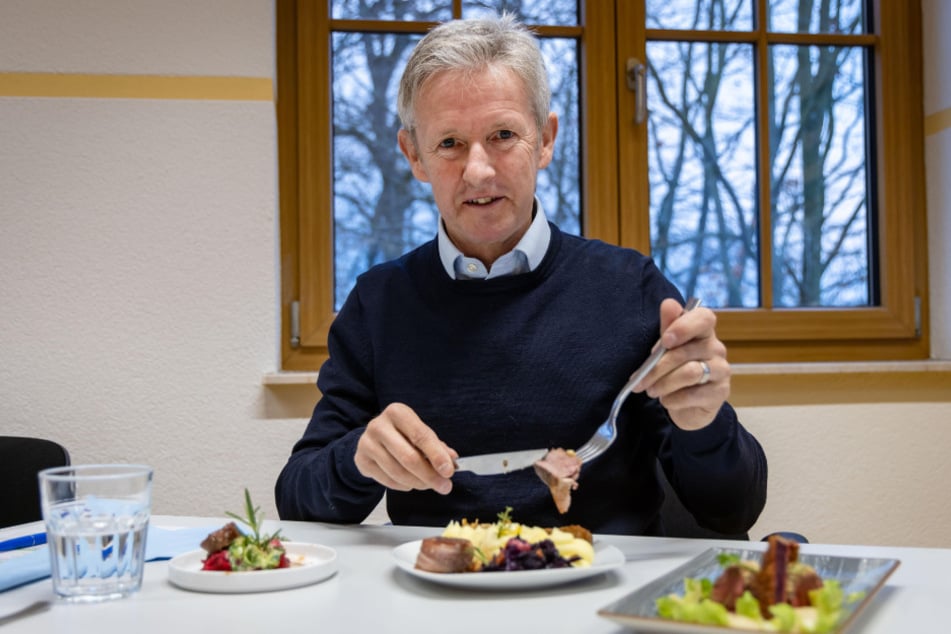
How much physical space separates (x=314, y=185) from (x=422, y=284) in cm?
105

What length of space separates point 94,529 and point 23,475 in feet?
3.61

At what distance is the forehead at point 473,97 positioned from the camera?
5.08 feet

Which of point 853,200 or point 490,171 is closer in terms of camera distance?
point 490,171

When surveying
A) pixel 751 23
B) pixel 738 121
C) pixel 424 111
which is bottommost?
pixel 424 111

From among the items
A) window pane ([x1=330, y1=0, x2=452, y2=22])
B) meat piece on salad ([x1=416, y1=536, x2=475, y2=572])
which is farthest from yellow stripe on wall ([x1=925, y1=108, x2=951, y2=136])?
meat piece on salad ([x1=416, y1=536, x2=475, y2=572])

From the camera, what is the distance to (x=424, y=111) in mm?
1599

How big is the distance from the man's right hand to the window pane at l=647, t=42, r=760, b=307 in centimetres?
178

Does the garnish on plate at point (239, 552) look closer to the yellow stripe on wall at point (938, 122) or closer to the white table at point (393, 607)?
the white table at point (393, 607)

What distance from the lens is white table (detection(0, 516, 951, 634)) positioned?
0.85m

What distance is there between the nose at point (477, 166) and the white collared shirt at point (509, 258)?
158mm

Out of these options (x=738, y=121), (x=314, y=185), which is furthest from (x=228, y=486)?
(x=738, y=121)

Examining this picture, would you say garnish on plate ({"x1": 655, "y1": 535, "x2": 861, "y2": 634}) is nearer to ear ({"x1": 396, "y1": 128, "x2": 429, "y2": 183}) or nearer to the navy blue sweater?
the navy blue sweater

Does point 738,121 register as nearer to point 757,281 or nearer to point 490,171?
point 757,281

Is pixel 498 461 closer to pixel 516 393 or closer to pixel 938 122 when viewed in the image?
pixel 516 393
